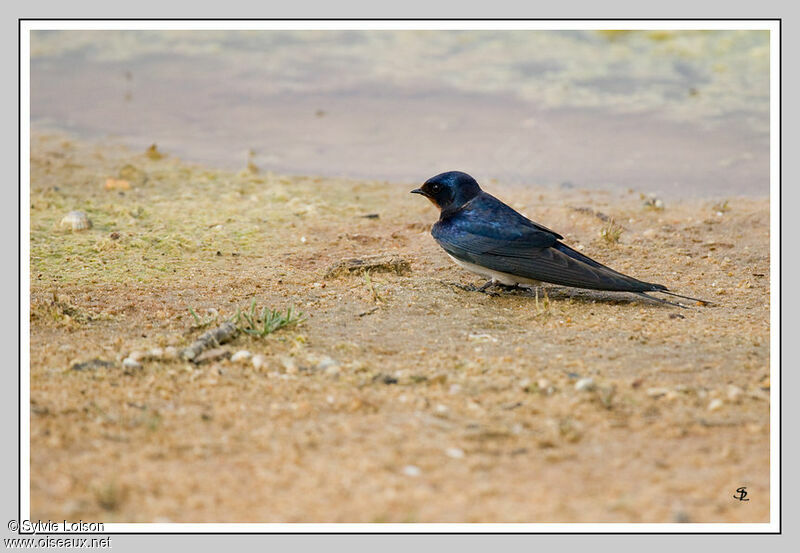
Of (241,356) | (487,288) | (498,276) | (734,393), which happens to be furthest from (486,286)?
(734,393)

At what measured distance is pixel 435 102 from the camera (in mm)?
10172

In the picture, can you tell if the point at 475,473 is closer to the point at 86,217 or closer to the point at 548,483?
the point at 548,483

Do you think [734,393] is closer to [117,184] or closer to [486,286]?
[486,286]

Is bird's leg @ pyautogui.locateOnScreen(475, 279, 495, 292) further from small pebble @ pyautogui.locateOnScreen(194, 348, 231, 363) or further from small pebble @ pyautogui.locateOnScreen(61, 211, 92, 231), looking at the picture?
small pebble @ pyautogui.locateOnScreen(61, 211, 92, 231)

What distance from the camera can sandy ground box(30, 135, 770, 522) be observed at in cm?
289

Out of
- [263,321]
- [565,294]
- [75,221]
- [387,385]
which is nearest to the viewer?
[387,385]

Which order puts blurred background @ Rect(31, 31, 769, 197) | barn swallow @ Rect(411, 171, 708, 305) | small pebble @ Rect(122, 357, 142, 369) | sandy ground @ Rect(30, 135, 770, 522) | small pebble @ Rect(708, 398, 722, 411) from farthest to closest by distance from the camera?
blurred background @ Rect(31, 31, 769, 197) → barn swallow @ Rect(411, 171, 708, 305) → small pebble @ Rect(122, 357, 142, 369) → small pebble @ Rect(708, 398, 722, 411) → sandy ground @ Rect(30, 135, 770, 522)

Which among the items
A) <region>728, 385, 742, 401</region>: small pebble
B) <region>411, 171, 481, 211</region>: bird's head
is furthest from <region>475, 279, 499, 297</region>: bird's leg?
<region>728, 385, 742, 401</region>: small pebble

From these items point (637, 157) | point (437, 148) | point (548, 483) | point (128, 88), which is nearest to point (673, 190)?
point (637, 157)

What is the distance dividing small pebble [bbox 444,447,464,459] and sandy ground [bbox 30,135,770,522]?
0.08 feet

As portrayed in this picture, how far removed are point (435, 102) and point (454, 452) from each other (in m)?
7.49

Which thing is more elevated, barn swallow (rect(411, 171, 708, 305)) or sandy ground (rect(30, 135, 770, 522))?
barn swallow (rect(411, 171, 708, 305))

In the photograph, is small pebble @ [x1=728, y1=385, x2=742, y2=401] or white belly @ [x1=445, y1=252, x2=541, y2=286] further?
white belly @ [x1=445, y1=252, x2=541, y2=286]

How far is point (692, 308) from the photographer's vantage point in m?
4.97
